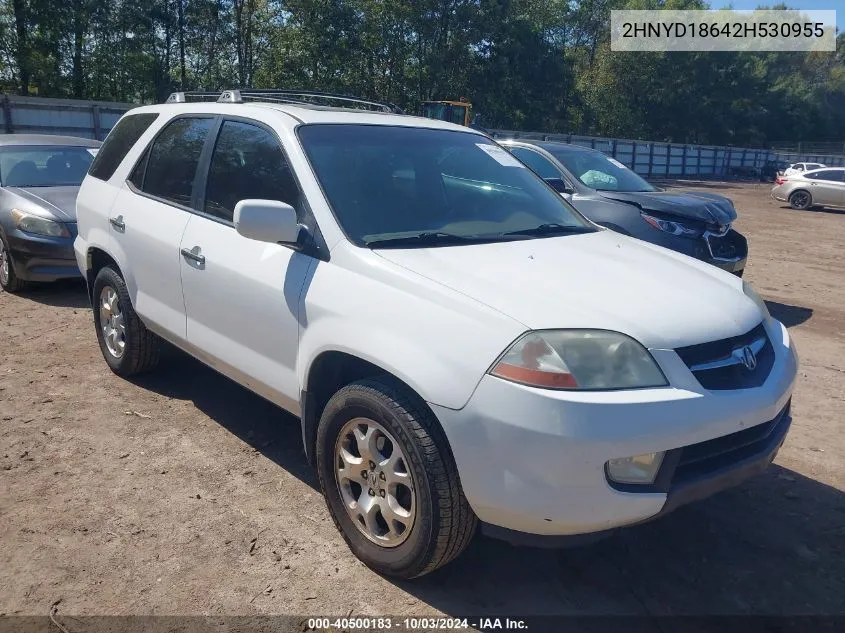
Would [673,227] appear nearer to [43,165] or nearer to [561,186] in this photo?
[561,186]

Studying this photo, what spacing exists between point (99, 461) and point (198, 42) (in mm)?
39993

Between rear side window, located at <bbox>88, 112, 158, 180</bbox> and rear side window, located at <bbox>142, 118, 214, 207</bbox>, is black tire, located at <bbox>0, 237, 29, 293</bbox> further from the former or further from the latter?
rear side window, located at <bbox>142, 118, 214, 207</bbox>

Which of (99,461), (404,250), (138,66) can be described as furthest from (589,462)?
(138,66)

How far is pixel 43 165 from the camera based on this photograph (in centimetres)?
815

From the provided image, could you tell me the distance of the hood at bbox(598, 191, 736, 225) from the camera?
281 inches

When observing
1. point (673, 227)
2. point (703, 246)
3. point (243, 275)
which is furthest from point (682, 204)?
point (243, 275)

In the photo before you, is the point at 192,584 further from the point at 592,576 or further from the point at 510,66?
the point at 510,66

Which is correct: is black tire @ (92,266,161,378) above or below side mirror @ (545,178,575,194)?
below

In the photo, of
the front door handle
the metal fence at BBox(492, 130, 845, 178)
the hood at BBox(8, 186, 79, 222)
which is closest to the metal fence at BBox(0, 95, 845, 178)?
the metal fence at BBox(492, 130, 845, 178)

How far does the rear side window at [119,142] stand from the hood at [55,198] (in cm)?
226

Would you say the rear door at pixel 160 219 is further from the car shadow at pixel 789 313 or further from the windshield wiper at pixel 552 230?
the car shadow at pixel 789 313

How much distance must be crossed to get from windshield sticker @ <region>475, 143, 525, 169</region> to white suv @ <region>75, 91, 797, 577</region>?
2 cm

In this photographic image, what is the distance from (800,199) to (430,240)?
2422 cm

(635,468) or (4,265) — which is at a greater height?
(635,468)
